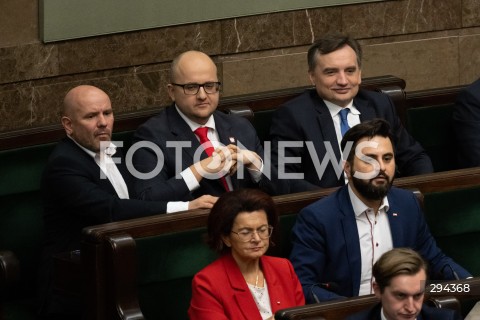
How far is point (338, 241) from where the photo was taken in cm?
389

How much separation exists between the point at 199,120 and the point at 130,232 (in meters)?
0.72

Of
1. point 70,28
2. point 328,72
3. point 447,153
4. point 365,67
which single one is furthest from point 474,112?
point 70,28

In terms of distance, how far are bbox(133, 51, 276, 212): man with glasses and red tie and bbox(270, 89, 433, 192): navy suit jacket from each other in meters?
0.13

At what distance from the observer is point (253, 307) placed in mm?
3652

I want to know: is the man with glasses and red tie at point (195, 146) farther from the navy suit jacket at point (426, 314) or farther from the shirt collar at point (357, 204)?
the navy suit jacket at point (426, 314)

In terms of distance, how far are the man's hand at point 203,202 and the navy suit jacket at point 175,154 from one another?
0.13 metres

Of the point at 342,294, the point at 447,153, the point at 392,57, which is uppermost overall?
the point at 392,57

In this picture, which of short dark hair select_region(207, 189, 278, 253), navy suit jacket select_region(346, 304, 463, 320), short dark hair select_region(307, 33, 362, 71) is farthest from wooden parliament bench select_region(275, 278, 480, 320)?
short dark hair select_region(307, 33, 362, 71)

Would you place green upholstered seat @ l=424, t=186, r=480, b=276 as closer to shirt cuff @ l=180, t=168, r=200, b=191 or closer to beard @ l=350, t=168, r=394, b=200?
beard @ l=350, t=168, r=394, b=200

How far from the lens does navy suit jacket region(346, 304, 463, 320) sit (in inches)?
133

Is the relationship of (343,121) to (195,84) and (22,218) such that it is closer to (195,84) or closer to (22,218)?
(195,84)

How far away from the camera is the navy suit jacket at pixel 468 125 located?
4766mm

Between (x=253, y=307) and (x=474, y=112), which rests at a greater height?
(x=474, y=112)

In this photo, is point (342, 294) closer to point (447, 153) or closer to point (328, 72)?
point (328, 72)
